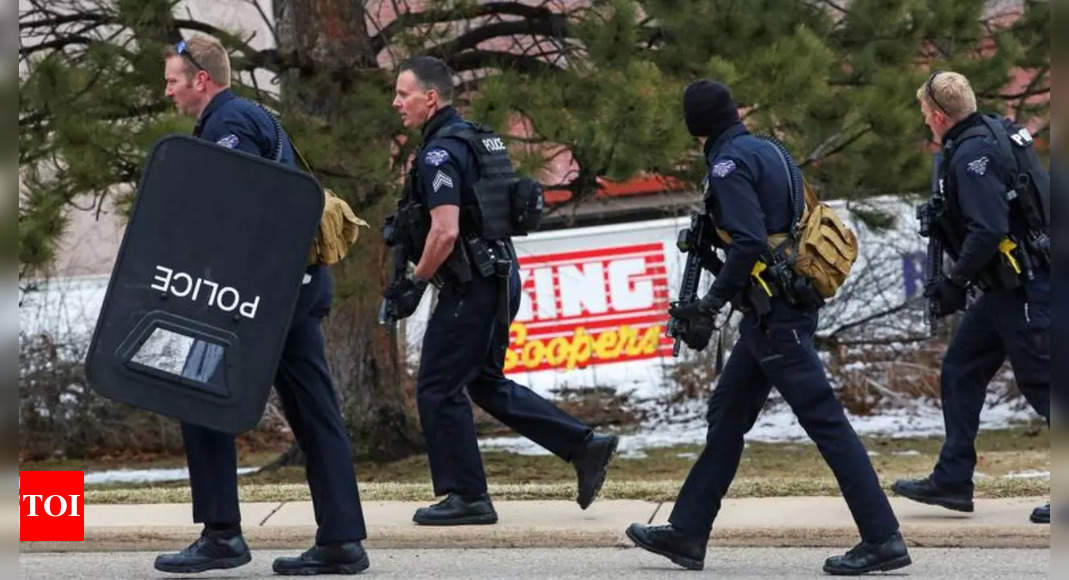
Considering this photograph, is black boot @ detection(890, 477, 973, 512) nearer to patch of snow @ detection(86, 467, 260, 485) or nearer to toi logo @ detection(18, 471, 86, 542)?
toi logo @ detection(18, 471, 86, 542)

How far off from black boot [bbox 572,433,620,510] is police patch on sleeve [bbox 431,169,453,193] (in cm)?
131

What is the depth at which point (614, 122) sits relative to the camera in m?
9.38

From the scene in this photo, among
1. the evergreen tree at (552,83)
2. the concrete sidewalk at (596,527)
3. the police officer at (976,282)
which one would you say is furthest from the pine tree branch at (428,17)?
the police officer at (976,282)

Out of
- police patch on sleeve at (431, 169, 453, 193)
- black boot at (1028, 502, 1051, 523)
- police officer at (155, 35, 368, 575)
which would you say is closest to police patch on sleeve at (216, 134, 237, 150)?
police officer at (155, 35, 368, 575)

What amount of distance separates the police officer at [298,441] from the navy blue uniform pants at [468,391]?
3.11 ft

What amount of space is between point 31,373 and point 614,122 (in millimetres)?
5880

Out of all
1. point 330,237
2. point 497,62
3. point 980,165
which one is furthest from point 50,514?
point 497,62

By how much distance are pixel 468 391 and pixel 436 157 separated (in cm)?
116

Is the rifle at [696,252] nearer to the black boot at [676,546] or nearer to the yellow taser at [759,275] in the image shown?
the yellow taser at [759,275]

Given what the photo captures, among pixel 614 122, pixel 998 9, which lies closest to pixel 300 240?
pixel 614 122

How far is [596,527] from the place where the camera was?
755 centimetres

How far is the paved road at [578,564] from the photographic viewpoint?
6.82 m

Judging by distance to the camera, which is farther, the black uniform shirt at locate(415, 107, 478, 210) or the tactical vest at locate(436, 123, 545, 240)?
the tactical vest at locate(436, 123, 545, 240)

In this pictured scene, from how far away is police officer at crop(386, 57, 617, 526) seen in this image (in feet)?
→ 24.0
